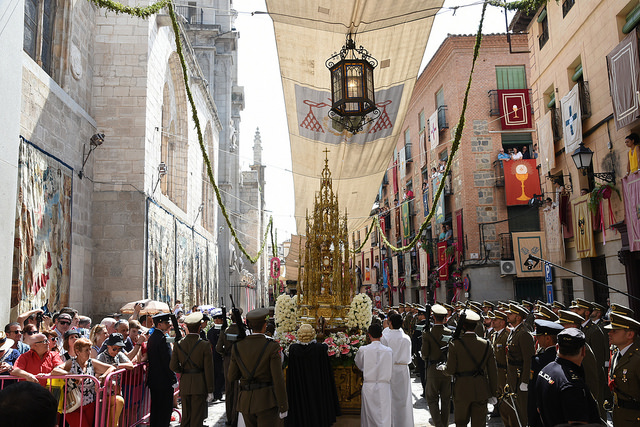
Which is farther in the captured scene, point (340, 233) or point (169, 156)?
point (169, 156)

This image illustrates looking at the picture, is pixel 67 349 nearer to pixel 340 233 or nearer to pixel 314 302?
pixel 314 302

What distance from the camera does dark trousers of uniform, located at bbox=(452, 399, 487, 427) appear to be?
698cm

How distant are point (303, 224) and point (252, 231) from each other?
3001 centimetres

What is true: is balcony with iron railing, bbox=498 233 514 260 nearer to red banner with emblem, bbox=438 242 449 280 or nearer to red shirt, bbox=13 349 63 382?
red banner with emblem, bbox=438 242 449 280

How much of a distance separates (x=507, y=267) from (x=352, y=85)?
1702 centimetres

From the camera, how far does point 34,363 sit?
260 inches

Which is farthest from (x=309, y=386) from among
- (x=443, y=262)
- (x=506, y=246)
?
(x=443, y=262)

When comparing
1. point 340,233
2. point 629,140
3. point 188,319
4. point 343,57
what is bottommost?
point 188,319

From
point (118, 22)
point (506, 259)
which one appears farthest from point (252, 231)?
point (118, 22)

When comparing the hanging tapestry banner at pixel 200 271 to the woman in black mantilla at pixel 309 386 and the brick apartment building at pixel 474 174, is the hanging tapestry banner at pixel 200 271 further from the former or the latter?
the woman in black mantilla at pixel 309 386

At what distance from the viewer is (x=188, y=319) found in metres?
7.54

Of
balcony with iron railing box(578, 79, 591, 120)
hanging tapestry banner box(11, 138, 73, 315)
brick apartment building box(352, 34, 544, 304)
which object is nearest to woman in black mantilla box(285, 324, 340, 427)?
hanging tapestry banner box(11, 138, 73, 315)

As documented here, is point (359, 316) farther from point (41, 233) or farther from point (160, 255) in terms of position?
point (160, 255)

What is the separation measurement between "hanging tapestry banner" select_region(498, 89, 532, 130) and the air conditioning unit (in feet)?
22.5
